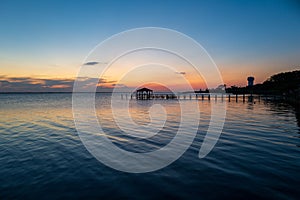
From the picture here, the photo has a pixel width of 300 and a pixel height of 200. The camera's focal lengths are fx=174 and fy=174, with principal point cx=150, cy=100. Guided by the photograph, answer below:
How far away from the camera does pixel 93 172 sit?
6941mm

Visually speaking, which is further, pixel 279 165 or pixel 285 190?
pixel 279 165

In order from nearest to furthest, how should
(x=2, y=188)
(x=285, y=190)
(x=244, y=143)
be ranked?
(x=285, y=190) → (x=2, y=188) → (x=244, y=143)

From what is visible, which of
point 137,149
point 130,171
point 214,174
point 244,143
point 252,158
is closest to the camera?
point 214,174

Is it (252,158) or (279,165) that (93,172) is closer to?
(252,158)

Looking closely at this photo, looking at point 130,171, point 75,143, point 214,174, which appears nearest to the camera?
point 214,174

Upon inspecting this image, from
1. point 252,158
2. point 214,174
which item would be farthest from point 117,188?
point 252,158

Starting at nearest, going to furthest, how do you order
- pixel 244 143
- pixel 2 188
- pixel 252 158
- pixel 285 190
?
pixel 285 190
pixel 2 188
pixel 252 158
pixel 244 143

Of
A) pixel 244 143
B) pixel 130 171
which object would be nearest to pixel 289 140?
pixel 244 143

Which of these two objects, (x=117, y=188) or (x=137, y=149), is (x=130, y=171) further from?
(x=137, y=149)

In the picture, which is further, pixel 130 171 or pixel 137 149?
pixel 137 149

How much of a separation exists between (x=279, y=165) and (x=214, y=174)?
9.88ft

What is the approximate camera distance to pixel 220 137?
11977 mm

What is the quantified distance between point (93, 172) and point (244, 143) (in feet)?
28.4

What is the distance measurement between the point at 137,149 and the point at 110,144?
2111 mm
